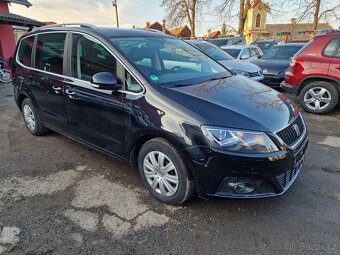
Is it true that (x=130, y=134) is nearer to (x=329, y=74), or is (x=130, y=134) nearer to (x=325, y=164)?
(x=325, y=164)

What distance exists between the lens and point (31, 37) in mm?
4461

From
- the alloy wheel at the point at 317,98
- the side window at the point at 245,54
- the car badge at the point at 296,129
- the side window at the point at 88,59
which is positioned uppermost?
the side window at the point at 88,59

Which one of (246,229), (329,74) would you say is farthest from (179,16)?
(246,229)

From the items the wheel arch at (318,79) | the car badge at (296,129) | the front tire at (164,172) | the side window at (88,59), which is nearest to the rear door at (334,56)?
the wheel arch at (318,79)

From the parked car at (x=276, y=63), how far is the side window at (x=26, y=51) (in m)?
6.13

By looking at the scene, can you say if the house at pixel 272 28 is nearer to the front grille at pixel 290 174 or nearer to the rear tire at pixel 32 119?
the front grille at pixel 290 174

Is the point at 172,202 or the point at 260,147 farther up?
the point at 260,147

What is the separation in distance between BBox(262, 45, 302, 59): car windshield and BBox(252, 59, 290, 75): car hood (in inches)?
17.7

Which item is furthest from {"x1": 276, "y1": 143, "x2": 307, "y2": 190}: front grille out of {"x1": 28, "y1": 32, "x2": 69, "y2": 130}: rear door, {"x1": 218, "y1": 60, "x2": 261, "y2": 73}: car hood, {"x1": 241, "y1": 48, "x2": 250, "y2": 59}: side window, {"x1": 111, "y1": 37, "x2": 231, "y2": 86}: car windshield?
{"x1": 241, "y1": 48, "x2": 250, "y2": 59}: side window

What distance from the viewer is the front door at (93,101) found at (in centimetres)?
306

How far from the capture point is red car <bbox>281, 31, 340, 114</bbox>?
5695 mm

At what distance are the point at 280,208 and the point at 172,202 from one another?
3.58 feet

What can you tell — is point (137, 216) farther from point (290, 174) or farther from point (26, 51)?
point (26, 51)

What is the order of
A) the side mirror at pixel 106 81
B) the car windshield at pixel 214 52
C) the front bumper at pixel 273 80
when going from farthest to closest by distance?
the car windshield at pixel 214 52
the front bumper at pixel 273 80
the side mirror at pixel 106 81
